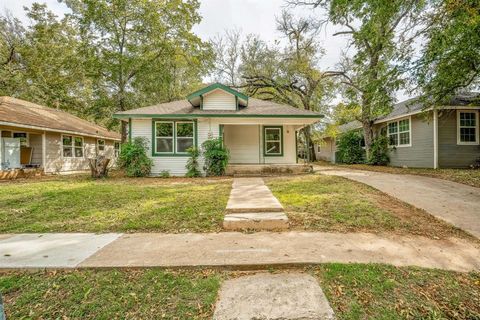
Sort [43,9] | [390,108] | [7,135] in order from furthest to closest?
[43,9] → [7,135] → [390,108]

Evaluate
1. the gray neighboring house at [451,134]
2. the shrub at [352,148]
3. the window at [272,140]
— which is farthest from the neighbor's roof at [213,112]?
the shrub at [352,148]

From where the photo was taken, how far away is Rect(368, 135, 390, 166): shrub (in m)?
15.9

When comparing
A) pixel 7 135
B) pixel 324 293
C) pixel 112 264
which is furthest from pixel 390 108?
pixel 7 135

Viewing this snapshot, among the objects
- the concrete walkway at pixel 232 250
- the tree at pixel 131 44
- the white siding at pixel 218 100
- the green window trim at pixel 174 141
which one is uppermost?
the tree at pixel 131 44

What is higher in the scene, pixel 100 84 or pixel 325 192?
pixel 100 84

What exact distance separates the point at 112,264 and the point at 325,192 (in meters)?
5.54

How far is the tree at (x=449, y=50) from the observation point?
21.4ft

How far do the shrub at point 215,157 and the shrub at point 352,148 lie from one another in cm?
1244

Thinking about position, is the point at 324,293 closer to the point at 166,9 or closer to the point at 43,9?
the point at 166,9

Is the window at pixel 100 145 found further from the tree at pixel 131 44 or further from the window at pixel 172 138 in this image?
the window at pixel 172 138

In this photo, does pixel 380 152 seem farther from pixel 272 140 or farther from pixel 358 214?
pixel 358 214

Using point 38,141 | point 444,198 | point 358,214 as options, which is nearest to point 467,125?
point 444,198

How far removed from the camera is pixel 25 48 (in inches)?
761

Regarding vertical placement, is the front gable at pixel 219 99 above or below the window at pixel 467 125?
above
